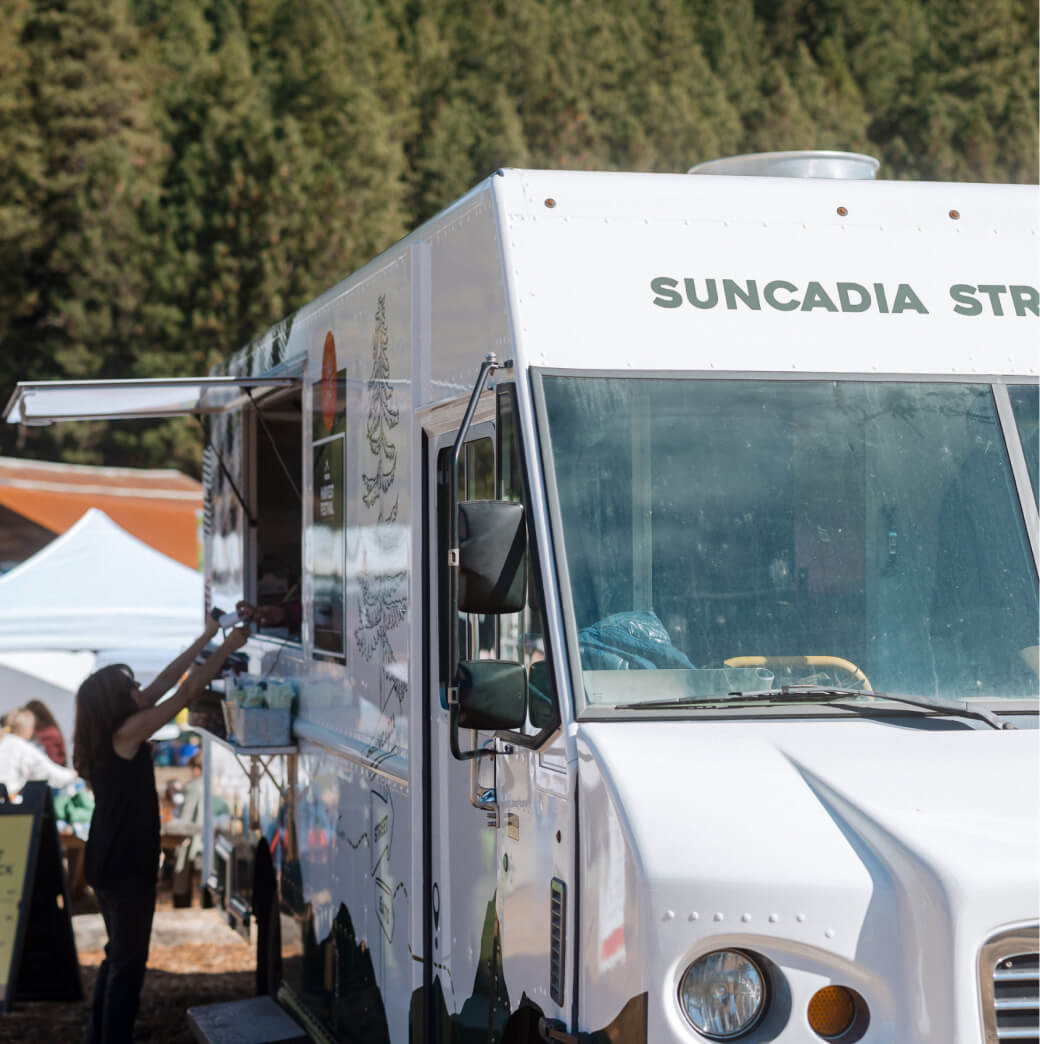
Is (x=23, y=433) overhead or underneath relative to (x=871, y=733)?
overhead

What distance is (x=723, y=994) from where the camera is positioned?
121 inches

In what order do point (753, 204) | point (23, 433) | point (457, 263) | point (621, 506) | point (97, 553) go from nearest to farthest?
point (621, 506) < point (753, 204) < point (457, 263) < point (97, 553) < point (23, 433)

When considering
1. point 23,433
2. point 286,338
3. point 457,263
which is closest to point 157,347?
point 23,433

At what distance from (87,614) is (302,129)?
88.6ft

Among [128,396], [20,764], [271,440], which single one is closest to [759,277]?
[271,440]

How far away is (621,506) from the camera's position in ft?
12.2

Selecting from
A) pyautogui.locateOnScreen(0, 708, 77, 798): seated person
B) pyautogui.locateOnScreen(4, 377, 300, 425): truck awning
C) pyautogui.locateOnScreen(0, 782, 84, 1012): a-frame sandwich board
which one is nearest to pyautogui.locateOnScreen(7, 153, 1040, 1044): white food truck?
pyautogui.locateOnScreen(4, 377, 300, 425): truck awning

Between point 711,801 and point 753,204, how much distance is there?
63.5 inches

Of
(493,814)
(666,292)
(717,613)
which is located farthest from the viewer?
(493,814)

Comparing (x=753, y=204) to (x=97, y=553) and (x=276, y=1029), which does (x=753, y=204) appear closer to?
(x=276, y=1029)

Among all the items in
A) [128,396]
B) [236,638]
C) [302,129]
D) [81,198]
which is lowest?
[236,638]

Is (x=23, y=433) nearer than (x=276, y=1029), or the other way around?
(x=276, y=1029)

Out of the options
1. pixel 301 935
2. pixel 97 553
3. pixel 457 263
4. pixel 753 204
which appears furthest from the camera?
pixel 97 553

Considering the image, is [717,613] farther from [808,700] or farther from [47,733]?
[47,733]
